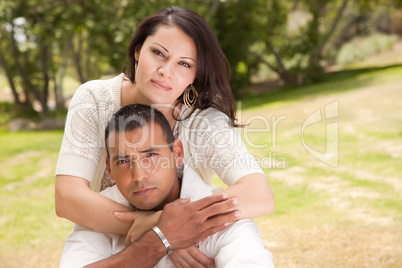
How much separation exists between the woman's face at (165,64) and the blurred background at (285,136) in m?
1.44

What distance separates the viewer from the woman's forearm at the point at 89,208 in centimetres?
215

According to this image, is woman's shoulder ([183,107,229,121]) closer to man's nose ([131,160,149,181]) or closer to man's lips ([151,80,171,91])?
man's lips ([151,80,171,91])

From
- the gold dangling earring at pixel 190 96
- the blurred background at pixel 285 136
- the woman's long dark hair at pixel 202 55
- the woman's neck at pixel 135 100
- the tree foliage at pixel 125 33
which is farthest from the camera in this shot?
the tree foliage at pixel 125 33

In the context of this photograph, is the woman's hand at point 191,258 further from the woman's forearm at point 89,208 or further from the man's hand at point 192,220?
the woman's forearm at point 89,208

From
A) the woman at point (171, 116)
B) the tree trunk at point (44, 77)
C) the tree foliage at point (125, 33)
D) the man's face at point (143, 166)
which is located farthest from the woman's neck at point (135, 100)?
the tree trunk at point (44, 77)

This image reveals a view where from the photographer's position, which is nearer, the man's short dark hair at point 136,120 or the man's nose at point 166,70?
the man's short dark hair at point 136,120

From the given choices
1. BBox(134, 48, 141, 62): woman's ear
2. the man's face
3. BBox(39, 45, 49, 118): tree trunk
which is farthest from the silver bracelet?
BBox(39, 45, 49, 118): tree trunk

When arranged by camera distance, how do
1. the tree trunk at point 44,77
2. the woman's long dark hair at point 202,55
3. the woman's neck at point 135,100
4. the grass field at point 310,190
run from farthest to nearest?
the tree trunk at point 44,77, the grass field at point 310,190, the woman's neck at point 135,100, the woman's long dark hair at point 202,55

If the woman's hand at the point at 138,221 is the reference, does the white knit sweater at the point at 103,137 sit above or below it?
above

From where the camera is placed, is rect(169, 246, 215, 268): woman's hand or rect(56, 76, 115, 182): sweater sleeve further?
rect(56, 76, 115, 182): sweater sleeve

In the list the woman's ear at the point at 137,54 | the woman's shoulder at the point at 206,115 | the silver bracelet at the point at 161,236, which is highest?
the woman's ear at the point at 137,54

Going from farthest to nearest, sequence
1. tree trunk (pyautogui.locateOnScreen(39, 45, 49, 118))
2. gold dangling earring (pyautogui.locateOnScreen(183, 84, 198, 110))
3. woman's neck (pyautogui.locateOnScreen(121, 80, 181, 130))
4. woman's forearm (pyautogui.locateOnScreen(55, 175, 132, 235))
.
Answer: tree trunk (pyautogui.locateOnScreen(39, 45, 49, 118)), gold dangling earring (pyautogui.locateOnScreen(183, 84, 198, 110)), woman's neck (pyautogui.locateOnScreen(121, 80, 181, 130)), woman's forearm (pyautogui.locateOnScreen(55, 175, 132, 235))

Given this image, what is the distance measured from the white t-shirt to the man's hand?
0.26 ft

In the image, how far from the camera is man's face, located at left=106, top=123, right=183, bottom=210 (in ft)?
6.96
